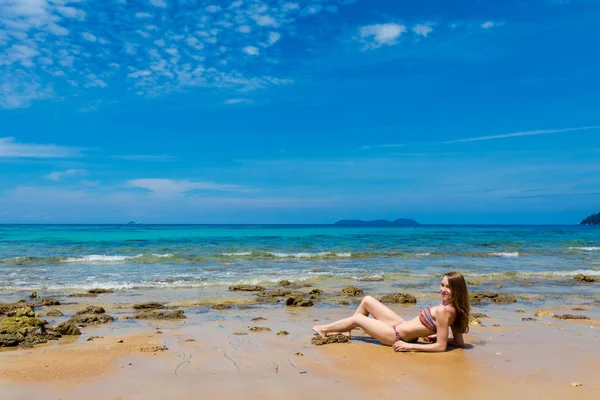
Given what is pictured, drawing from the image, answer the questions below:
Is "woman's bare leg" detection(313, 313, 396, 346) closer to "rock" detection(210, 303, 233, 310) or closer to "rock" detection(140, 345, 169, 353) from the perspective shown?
"rock" detection(140, 345, 169, 353)

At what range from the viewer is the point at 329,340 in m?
6.77

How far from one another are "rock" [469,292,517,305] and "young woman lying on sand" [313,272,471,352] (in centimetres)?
483

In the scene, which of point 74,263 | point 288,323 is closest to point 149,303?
point 288,323

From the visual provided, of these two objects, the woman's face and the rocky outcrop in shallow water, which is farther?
the rocky outcrop in shallow water

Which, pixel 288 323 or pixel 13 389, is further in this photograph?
pixel 288 323

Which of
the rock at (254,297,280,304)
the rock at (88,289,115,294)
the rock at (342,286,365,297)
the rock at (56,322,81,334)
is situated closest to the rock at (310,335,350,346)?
the rock at (56,322,81,334)

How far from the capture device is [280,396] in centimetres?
456

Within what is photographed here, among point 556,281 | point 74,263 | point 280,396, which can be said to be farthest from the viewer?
point 74,263

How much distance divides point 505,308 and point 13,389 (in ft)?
29.9

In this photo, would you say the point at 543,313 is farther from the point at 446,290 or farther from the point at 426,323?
the point at 446,290

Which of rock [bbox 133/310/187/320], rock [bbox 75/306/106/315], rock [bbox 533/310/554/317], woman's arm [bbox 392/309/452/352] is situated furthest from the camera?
rock [bbox 75/306/106/315]

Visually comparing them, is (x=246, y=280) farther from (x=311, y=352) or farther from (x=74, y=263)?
(x=74, y=263)

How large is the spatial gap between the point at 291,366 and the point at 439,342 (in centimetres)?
197

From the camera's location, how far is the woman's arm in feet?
20.0
